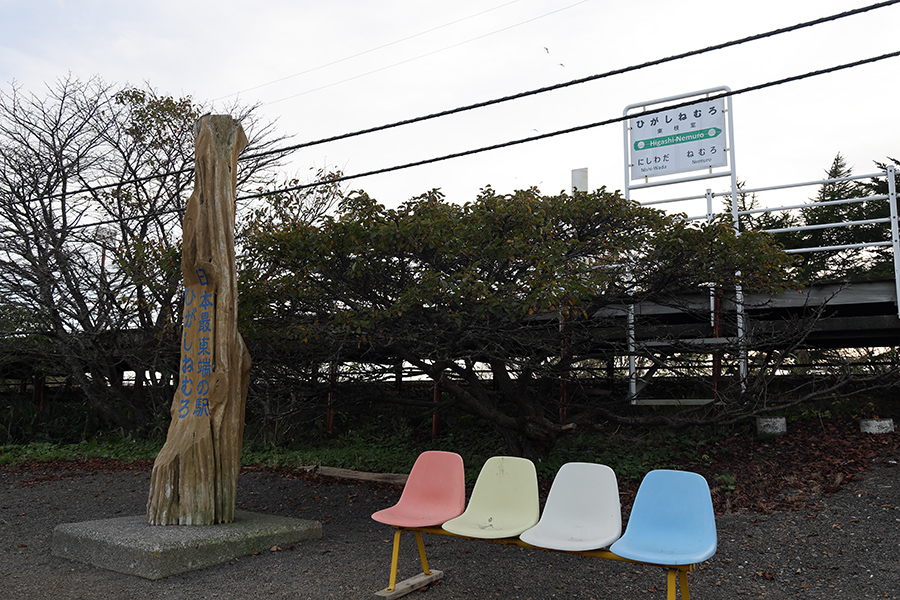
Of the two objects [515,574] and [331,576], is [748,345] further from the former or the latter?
[331,576]

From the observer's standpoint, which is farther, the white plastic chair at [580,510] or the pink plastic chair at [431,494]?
the pink plastic chair at [431,494]

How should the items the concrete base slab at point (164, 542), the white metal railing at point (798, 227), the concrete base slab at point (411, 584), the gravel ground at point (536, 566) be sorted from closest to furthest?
1. the concrete base slab at point (411, 584)
2. the gravel ground at point (536, 566)
3. the concrete base slab at point (164, 542)
4. the white metal railing at point (798, 227)

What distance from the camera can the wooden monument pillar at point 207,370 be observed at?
5156mm

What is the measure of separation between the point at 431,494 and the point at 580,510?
1082mm

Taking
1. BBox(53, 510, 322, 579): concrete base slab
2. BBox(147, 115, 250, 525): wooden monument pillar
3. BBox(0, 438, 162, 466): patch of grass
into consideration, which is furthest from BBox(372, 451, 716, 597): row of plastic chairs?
BBox(0, 438, 162, 466): patch of grass

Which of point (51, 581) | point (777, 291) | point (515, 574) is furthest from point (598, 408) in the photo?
point (51, 581)

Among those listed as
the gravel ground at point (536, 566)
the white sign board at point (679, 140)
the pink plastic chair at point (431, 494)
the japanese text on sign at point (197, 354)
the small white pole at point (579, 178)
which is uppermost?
the white sign board at point (679, 140)

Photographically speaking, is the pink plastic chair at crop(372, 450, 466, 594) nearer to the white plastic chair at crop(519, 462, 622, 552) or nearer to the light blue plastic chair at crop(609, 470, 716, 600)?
the white plastic chair at crop(519, 462, 622, 552)

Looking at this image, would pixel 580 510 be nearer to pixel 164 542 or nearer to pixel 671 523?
pixel 671 523

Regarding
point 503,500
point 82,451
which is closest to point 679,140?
point 503,500

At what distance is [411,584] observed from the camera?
13.4 feet

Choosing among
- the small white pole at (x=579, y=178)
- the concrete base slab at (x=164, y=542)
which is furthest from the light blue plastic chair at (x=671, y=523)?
the small white pole at (x=579, y=178)

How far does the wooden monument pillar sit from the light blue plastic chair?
338 cm

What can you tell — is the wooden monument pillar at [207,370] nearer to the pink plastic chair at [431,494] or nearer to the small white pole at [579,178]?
the pink plastic chair at [431,494]
